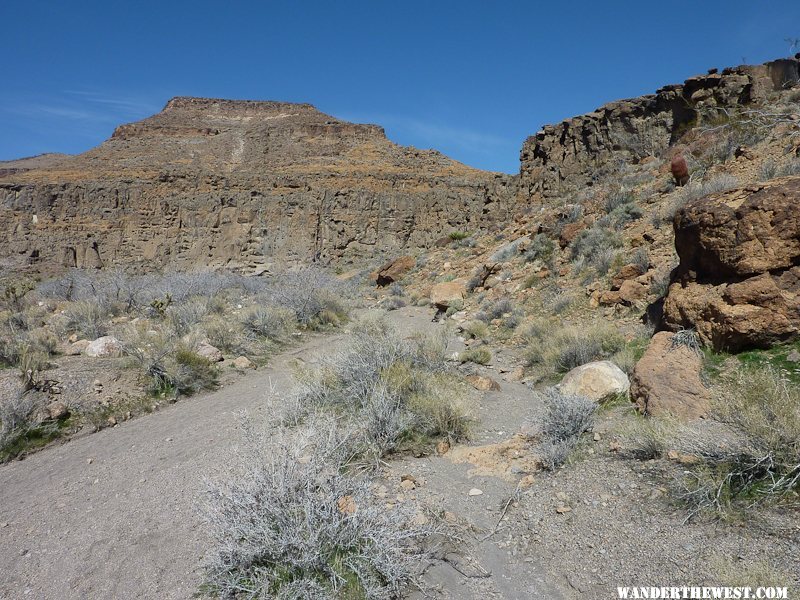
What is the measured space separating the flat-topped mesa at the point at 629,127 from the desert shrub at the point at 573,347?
10.6 m

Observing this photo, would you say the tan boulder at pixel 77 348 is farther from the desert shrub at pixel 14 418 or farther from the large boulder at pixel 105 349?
the desert shrub at pixel 14 418

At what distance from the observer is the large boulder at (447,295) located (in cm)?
1104

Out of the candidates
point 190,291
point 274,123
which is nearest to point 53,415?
point 190,291

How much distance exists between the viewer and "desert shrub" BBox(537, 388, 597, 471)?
3674 mm

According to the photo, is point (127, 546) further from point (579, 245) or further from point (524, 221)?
point (524, 221)

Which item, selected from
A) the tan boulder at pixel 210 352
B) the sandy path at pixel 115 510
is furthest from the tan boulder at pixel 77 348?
the sandy path at pixel 115 510

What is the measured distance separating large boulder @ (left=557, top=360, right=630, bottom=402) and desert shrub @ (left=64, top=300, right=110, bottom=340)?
336 inches

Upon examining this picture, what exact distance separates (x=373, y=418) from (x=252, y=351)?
17.2 feet

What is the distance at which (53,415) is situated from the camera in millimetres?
5562

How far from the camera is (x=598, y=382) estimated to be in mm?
4598

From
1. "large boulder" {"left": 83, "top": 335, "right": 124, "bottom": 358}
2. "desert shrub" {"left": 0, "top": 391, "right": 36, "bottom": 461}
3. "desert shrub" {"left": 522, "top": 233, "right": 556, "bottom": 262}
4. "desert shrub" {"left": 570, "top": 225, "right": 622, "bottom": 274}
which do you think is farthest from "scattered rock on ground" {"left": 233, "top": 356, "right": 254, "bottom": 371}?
"desert shrub" {"left": 522, "top": 233, "right": 556, "bottom": 262}

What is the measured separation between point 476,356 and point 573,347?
1517 millimetres

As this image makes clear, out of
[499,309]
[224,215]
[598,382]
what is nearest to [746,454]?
[598,382]

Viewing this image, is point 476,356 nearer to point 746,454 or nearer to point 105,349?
point 746,454
